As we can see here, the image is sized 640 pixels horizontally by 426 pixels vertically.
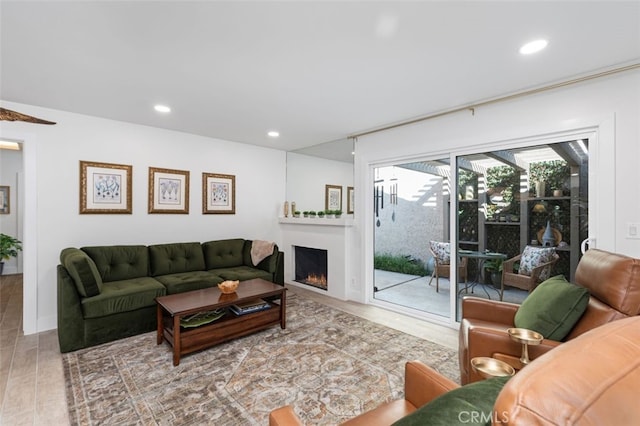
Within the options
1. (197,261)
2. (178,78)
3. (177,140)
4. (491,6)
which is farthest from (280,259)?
(491,6)

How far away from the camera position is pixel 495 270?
Result: 122 inches

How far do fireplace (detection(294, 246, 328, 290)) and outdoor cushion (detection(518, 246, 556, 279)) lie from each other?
264cm

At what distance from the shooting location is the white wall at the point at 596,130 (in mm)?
2260

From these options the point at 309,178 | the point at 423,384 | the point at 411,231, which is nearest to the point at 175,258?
the point at 309,178

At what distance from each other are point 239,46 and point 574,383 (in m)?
2.33

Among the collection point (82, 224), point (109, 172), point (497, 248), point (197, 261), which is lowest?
point (197, 261)

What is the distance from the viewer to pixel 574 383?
0.47 meters

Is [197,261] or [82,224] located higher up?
[82,224]

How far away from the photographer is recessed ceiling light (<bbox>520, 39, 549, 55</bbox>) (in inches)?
76.8

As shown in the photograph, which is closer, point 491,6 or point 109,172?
point 491,6

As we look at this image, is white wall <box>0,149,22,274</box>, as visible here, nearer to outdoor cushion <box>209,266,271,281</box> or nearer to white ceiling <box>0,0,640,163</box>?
white ceiling <box>0,0,640,163</box>

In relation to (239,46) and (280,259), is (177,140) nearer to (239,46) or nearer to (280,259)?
(280,259)

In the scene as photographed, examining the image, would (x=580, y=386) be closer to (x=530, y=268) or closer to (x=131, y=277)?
(x=530, y=268)

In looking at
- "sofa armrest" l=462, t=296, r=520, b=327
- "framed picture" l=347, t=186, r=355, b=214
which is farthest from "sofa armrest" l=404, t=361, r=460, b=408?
"framed picture" l=347, t=186, r=355, b=214
